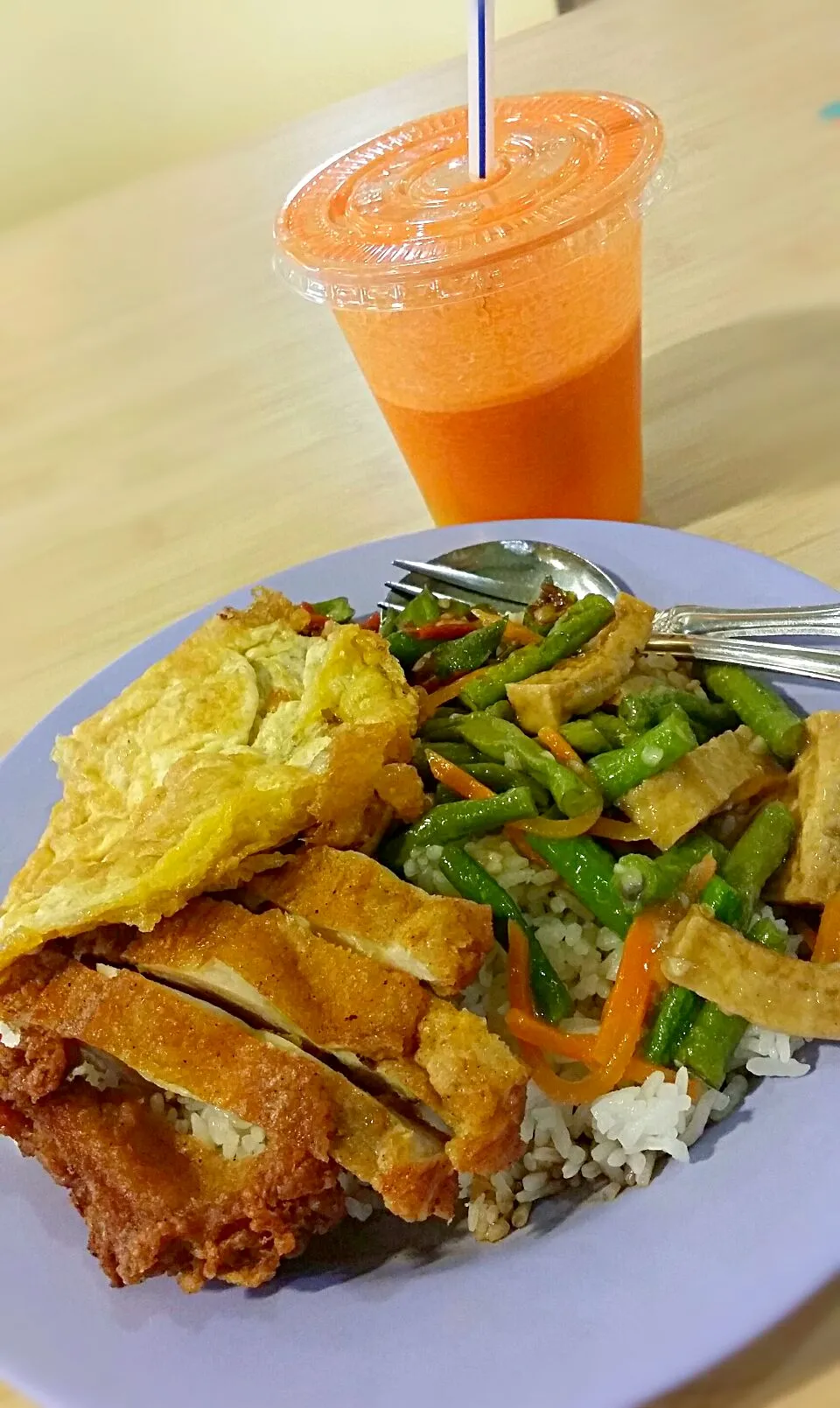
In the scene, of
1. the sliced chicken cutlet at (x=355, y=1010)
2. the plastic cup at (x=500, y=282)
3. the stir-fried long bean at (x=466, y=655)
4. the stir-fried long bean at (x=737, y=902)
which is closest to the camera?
the sliced chicken cutlet at (x=355, y=1010)

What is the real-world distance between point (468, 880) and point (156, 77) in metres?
5.92

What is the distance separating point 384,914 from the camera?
1.50 m

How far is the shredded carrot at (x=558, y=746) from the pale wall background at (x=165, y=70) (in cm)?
530

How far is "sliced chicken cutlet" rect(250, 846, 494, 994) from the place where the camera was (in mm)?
1453

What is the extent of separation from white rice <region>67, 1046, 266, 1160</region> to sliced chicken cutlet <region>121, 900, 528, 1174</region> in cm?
19

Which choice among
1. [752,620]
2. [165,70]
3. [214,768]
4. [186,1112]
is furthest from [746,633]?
[165,70]

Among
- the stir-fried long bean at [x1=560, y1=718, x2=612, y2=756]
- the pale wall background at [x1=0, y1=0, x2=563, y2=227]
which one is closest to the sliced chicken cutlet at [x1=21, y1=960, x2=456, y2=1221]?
the stir-fried long bean at [x1=560, y1=718, x2=612, y2=756]

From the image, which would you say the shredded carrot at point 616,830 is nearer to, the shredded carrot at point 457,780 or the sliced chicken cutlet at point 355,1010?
the shredded carrot at point 457,780

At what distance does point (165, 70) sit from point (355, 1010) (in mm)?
6131

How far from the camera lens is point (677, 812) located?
167 cm

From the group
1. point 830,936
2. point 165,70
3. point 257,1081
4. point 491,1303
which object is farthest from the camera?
point 165,70

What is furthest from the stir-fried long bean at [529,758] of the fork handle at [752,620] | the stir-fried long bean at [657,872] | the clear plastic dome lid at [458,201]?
the clear plastic dome lid at [458,201]

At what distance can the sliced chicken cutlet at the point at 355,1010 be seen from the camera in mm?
1376

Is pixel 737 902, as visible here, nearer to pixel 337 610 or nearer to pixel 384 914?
pixel 384 914
